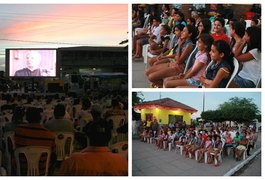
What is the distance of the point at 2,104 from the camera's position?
5809mm

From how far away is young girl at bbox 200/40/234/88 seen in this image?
14.2 feet

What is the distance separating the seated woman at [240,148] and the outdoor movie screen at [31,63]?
8.59ft

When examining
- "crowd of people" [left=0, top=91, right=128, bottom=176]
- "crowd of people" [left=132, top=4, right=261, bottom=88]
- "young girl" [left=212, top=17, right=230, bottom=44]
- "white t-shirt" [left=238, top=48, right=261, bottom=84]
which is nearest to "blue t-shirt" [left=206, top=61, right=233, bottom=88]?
"crowd of people" [left=132, top=4, right=261, bottom=88]

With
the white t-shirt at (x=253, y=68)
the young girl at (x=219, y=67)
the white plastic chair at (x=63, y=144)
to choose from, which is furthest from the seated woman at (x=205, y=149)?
the white plastic chair at (x=63, y=144)

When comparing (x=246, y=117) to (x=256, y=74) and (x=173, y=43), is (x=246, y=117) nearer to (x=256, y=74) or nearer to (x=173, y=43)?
(x=256, y=74)

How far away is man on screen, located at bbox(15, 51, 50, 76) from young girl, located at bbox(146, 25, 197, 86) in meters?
1.94

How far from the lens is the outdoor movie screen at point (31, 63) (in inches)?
225

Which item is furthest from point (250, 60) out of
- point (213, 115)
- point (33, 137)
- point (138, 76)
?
point (33, 137)

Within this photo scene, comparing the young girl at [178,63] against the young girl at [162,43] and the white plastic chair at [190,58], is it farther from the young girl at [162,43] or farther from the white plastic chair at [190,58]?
the young girl at [162,43]

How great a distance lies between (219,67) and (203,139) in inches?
30.9

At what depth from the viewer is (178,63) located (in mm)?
4453

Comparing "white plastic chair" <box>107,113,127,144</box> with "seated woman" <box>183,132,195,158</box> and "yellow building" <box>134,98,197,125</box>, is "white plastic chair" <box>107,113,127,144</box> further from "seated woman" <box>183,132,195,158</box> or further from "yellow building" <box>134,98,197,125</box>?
"seated woman" <box>183,132,195,158</box>

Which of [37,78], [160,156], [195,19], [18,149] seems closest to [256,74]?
[195,19]

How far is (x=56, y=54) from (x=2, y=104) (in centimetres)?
101
